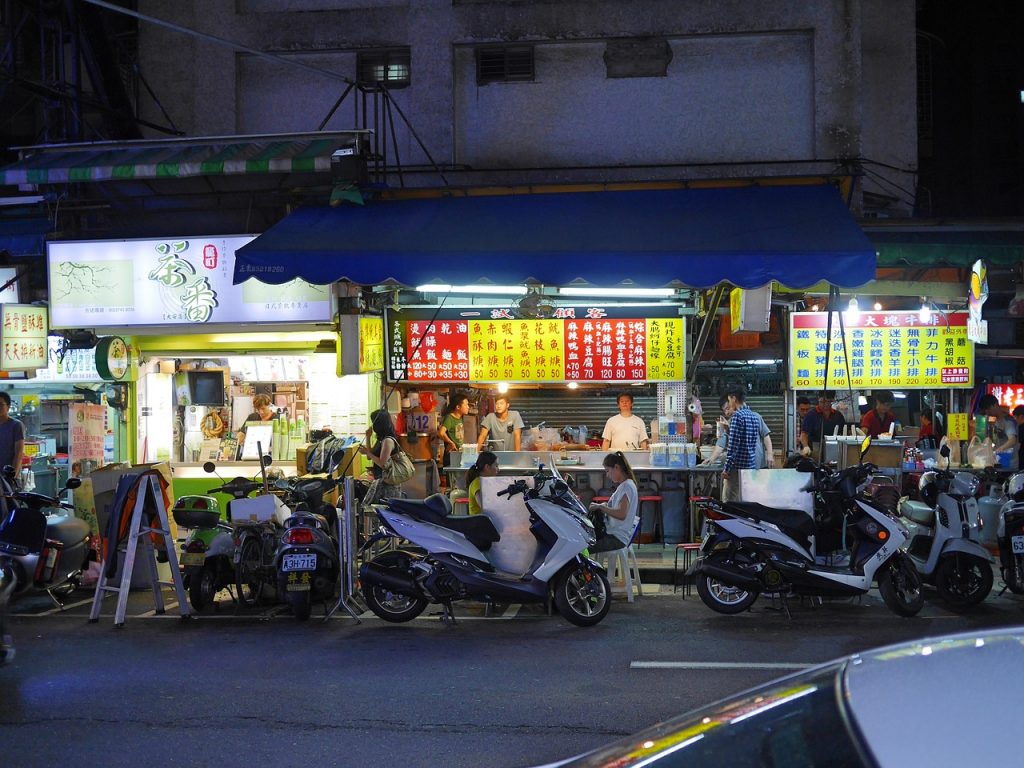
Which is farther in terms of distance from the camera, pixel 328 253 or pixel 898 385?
pixel 898 385

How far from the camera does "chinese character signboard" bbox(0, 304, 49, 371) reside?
13.5 meters

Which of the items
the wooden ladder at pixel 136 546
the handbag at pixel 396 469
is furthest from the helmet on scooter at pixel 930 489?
the wooden ladder at pixel 136 546

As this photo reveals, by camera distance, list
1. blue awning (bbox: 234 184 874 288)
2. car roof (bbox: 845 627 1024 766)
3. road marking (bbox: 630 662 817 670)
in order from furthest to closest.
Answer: blue awning (bbox: 234 184 874 288) < road marking (bbox: 630 662 817 670) < car roof (bbox: 845 627 1024 766)

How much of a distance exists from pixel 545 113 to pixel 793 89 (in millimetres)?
3422

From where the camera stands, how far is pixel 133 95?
53.5 ft

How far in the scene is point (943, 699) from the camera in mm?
2088

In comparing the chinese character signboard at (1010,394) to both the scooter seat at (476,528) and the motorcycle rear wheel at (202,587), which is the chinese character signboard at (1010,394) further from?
the motorcycle rear wheel at (202,587)

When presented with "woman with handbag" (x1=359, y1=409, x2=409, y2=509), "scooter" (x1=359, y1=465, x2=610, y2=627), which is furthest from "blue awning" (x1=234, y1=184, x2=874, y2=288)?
"scooter" (x1=359, y1=465, x2=610, y2=627)

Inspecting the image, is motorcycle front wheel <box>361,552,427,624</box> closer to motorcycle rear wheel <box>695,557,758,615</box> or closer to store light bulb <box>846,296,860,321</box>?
motorcycle rear wheel <box>695,557,758,615</box>

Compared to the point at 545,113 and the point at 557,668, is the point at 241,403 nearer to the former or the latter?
the point at 545,113

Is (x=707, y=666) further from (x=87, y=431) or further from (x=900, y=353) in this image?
(x=87, y=431)

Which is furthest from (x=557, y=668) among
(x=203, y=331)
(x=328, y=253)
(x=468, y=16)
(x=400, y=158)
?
(x=468, y=16)

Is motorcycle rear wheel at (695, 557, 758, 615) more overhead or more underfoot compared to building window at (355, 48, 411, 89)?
more underfoot

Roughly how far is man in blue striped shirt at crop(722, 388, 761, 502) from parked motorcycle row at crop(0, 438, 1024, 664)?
1761 millimetres
